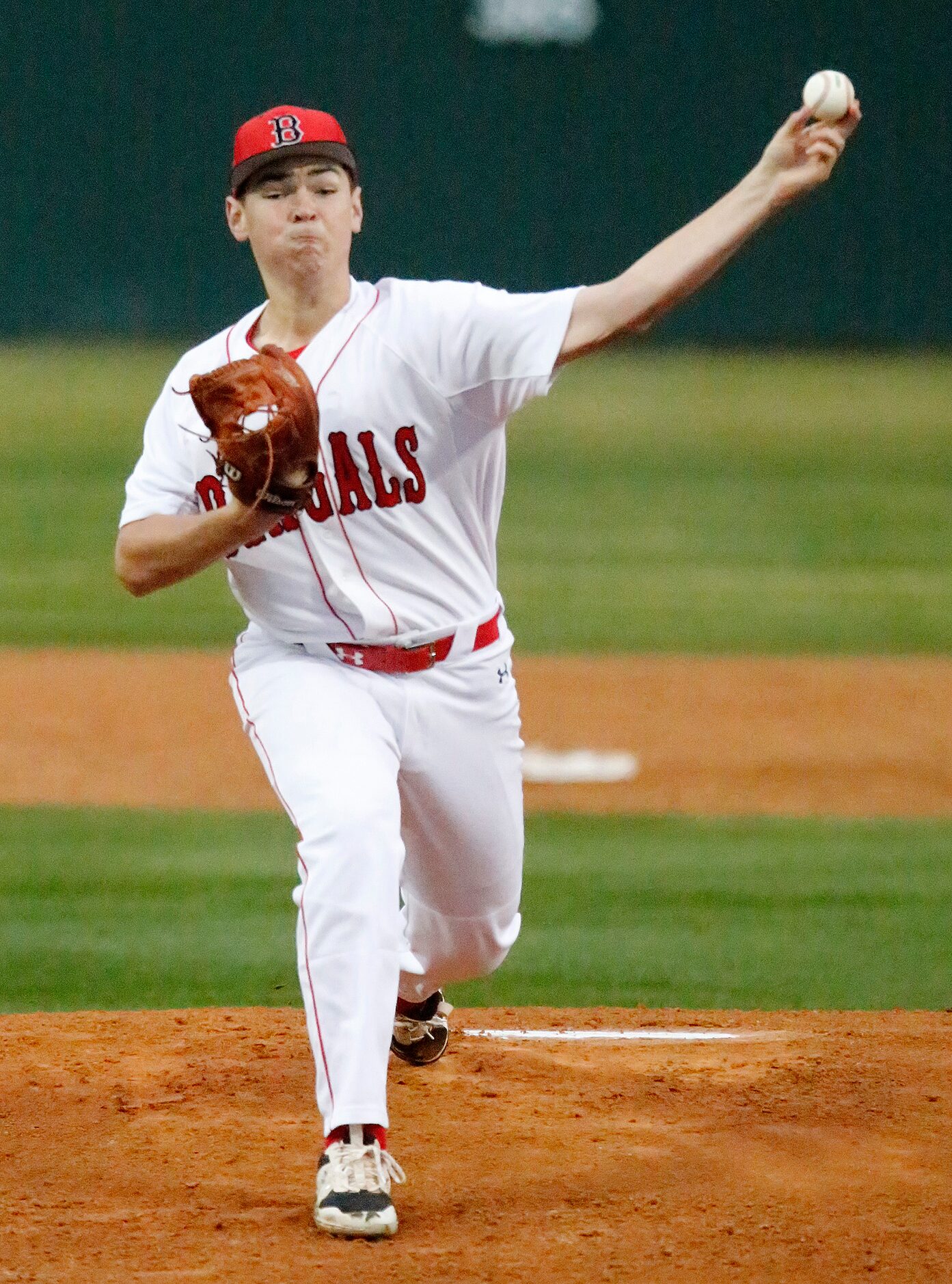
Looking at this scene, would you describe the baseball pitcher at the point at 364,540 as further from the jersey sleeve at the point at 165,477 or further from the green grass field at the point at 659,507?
the green grass field at the point at 659,507

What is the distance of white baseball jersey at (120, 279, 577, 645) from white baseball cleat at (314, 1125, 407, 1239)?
90cm

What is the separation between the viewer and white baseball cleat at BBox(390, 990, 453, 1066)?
4.00 metres

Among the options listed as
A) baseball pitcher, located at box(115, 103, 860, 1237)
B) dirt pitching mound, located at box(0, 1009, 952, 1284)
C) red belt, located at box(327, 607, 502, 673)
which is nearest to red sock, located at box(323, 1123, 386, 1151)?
baseball pitcher, located at box(115, 103, 860, 1237)

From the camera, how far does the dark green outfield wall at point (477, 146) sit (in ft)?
66.2

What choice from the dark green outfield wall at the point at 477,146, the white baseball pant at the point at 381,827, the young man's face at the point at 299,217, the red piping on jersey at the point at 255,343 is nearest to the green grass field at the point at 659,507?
the dark green outfield wall at the point at 477,146

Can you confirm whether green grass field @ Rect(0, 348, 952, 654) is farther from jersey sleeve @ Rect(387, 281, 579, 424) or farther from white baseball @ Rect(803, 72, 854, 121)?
white baseball @ Rect(803, 72, 854, 121)

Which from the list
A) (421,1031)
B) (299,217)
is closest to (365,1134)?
(421,1031)

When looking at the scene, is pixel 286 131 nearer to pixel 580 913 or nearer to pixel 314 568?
pixel 314 568

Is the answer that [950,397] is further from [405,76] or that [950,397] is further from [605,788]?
[605,788]

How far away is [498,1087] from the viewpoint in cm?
390

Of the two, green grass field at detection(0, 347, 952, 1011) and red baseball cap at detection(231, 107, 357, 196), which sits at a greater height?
red baseball cap at detection(231, 107, 357, 196)

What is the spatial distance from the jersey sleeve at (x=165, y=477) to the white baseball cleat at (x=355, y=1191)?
3.77ft

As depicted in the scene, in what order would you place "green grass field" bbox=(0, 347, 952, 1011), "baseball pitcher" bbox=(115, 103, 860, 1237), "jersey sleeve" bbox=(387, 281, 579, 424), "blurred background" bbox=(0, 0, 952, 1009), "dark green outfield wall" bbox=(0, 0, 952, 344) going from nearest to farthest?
"baseball pitcher" bbox=(115, 103, 860, 1237) < "jersey sleeve" bbox=(387, 281, 579, 424) < "green grass field" bbox=(0, 347, 952, 1011) < "blurred background" bbox=(0, 0, 952, 1009) < "dark green outfield wall" bbox=(0, 0, 952, 344)

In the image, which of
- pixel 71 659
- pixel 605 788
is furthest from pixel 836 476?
pixel 605 788
